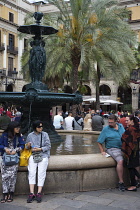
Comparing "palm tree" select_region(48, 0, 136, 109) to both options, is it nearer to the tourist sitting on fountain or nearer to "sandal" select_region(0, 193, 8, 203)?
the tourist sitting on fountain

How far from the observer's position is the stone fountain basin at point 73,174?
18.2ft

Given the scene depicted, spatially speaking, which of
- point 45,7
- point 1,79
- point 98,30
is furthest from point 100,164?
point 45,7

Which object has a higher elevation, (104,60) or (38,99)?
(104,60)

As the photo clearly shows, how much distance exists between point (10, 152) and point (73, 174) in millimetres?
1280

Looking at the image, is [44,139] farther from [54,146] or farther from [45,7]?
[45,7]

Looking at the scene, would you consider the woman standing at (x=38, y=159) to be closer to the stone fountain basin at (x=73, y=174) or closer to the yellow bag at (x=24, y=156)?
the yellow bag at (x=24, y=156)

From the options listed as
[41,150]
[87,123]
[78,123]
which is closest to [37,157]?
[41,150]

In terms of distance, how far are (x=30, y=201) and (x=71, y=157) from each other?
3.64 feet

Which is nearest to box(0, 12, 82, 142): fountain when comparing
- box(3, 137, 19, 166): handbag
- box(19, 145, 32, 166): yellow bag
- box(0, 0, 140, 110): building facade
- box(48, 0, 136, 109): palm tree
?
box(19, 145, 32, 166): yellow bag

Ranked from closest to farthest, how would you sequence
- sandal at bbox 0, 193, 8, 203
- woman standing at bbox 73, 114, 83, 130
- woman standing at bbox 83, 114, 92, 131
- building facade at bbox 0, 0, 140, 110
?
1. sandal at bbox 0, 193, 8, 203
2. woman standing at bbox 83, 114, 92, 131
3. woman standing at bbox 73, 114, 83, 130
4. building facade at bbox 0, 0, 140, 110

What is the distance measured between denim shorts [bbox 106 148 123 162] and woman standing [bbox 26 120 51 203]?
133cm

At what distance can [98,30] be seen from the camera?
19547 millimetres

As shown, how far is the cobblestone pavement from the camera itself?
16.0 ft

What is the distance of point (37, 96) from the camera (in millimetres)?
7797
